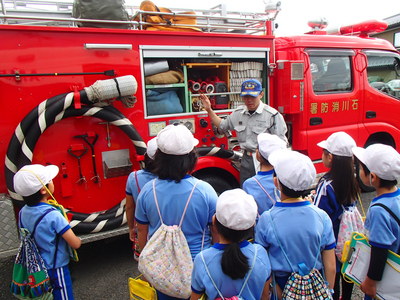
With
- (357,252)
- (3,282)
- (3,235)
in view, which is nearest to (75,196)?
(3,235)

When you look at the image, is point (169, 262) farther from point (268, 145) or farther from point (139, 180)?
point (268, 145)

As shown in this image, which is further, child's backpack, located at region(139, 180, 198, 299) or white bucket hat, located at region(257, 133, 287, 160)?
white bucket hat, located at region(257, 133, 287, 160)

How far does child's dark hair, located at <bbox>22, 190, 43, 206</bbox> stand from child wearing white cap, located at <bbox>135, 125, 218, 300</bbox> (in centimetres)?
75

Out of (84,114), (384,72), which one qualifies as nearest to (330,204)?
(84,114)

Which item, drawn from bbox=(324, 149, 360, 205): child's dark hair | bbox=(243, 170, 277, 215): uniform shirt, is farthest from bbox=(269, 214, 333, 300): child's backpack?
bbox=(324, 149, 360, 205): child's dark hair

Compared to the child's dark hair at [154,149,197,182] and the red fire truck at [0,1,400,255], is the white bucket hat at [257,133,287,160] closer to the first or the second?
the child's dark hair at [154,149,197,182]

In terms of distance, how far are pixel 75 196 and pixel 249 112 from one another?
2.12 meters

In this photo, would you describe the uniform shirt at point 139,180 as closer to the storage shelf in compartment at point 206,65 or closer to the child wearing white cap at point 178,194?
the child wearing white cap at point 178,194

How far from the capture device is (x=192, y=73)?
4484 millimetres

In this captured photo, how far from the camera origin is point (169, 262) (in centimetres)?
190

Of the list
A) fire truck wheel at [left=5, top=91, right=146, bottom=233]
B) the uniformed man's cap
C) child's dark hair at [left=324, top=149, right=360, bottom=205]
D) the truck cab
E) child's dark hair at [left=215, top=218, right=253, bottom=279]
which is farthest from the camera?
the truck cab

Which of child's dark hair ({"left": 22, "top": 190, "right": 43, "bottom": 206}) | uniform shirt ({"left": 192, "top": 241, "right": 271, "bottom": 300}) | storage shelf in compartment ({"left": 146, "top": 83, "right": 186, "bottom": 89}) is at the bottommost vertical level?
uniform shirt ({"left": 192, "top": 241, "right": 271, "bottom": 300})

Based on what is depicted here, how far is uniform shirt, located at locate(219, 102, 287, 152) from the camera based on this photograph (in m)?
3.79

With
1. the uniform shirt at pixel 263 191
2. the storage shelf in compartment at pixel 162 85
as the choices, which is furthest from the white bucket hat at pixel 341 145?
the storage shelf in compartment at pixel 162 85
